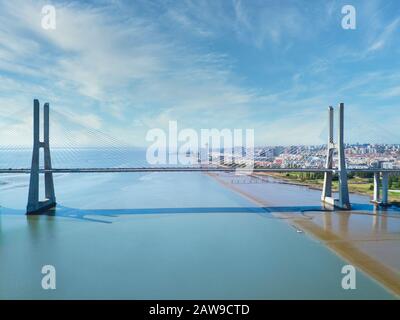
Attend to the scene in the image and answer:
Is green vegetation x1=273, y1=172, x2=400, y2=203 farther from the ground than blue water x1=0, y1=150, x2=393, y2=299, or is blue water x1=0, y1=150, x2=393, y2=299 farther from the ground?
green vegetation x1=273, y1=172, x2=400, y2=203

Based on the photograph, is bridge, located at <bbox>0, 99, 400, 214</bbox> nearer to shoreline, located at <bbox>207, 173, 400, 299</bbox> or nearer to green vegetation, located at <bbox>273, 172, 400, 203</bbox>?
green vegetation, located at <bbox>273, 172, 400, 203</bbox>

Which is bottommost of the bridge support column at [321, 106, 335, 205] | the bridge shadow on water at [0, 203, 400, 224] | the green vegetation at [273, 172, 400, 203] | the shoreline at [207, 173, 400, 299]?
the shoreline at [207, 173, 400, 299]

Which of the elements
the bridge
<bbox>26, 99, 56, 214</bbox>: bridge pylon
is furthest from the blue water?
the bridge

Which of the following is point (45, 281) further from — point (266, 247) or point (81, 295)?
point (266, 247)

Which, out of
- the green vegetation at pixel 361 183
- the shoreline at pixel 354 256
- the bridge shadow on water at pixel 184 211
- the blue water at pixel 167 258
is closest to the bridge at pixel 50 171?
the bridge shadow on water at pixel 184 211

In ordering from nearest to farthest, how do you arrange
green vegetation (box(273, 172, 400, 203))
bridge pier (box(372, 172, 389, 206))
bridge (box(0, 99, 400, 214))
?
1. bridge (box(0, 99, 400, 214))
2. bridge pier (box(372, 172, 389, 206))
3. green vegetation (box(273, 172, 400, 203))

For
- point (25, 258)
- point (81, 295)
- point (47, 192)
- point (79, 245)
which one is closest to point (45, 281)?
point (81, 295)

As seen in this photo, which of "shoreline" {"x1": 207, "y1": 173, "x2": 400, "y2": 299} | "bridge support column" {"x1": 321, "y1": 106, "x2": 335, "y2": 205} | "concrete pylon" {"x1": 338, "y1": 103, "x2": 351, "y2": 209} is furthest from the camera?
"bridge support column" {"x1": 321, "y1": 106, "x2": 335, "y2": 205}

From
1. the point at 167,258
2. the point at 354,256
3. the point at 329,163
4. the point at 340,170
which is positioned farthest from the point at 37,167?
the point at 329,163

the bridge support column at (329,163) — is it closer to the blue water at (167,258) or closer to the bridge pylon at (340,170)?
the bridge pylon at (340,170)

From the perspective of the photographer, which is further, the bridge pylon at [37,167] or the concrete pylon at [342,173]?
the concrete pylon at [342,173]
